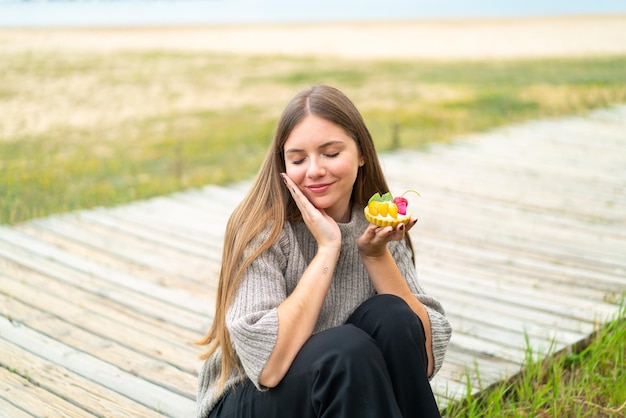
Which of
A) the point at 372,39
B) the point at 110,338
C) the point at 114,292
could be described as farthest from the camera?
the point at 372,39

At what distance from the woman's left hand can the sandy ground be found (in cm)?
1789

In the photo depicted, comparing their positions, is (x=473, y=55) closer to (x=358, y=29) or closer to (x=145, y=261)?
(x=358, y=29)

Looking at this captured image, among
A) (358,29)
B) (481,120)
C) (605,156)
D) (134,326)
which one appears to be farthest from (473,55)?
(134,326)

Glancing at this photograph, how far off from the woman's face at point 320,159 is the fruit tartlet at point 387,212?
134 mm

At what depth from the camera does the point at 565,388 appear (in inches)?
127

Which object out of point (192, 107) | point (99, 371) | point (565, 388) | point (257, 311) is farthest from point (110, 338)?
point (192, 107)

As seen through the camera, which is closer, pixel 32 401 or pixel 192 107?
pixel 32 401

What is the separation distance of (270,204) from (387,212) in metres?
0.39

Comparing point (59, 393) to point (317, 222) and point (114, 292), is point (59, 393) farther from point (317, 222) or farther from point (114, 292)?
point (317, 222)

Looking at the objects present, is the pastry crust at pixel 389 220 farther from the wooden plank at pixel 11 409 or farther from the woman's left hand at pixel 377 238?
the wooden plank at pixel 11 409

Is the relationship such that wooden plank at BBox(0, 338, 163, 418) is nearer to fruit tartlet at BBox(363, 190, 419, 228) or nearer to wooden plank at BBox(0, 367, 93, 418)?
wooden plank at BBox(0, 367, 93, 418)

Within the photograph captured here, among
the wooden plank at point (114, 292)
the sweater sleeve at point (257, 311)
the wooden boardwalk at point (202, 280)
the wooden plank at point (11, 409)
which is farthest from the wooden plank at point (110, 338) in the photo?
the sweater sleeve at point (257, 311)

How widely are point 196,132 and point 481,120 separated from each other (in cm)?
387

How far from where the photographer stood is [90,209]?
19.2 feet
